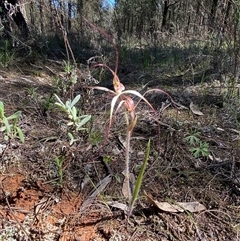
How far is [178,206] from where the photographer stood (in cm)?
118

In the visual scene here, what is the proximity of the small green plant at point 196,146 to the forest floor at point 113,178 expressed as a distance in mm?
12

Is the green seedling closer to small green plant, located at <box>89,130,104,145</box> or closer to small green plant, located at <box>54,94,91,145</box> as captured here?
small green plant, located at <box>89,130,104,145</box>

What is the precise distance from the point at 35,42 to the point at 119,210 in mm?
3005

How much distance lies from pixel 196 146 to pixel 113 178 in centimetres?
50

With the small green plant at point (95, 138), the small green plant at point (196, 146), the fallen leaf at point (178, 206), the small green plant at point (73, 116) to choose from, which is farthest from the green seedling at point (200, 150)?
the small green plant at point (73, 116)

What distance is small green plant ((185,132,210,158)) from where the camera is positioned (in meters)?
1.44

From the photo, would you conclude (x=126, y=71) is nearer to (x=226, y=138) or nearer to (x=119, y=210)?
(x=226, y=138)

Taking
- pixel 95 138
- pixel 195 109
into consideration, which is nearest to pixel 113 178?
pixel 95 138

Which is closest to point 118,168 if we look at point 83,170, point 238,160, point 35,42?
point 83,170

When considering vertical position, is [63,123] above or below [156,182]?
above

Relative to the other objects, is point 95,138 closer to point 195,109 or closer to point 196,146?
point 196,146

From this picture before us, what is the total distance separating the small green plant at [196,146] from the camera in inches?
56.6

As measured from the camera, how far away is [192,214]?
3.76 feet

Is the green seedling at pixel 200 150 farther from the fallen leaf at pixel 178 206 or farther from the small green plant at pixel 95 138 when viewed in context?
the small green plant at pixel 95 138
